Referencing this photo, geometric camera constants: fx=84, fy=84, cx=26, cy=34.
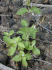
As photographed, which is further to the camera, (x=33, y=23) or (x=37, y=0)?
(x=37, y=0)

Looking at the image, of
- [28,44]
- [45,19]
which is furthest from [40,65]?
[45,19]

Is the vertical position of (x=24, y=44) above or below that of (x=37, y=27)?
below

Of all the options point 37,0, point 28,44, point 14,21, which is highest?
point 37,0

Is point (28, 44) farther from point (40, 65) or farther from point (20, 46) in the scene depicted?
point (40, 65)

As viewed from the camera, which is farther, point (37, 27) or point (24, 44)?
point (37, 27)

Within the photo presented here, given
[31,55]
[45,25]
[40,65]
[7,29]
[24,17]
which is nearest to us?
[40,65]

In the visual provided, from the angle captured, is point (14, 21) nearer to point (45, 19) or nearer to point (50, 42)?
point (45, 19)

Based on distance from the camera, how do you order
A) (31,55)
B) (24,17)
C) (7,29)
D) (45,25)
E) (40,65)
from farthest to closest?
(24,17) < (7,29) < (45,25) < (31,55) < (40,65)

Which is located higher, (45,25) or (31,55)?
(45,25)
